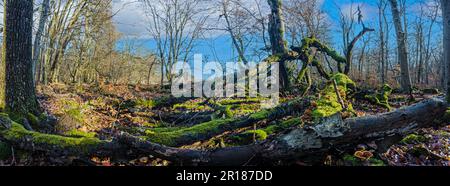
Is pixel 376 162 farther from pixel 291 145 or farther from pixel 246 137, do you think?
pixel 246 137

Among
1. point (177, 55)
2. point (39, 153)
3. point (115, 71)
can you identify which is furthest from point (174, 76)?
point (39, 153)

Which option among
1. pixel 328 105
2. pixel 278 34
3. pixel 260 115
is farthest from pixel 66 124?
pixel 278 34

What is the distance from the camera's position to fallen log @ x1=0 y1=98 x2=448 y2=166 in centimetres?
379

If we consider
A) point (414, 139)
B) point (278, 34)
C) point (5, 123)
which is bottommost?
point (414, 139)

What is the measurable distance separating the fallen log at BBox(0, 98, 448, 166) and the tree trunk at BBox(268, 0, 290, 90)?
26.0ft

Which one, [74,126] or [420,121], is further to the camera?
[74,126]

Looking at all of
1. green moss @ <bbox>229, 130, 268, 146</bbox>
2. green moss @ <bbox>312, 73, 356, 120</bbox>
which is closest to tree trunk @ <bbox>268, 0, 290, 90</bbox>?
green moss @ <bbox>312, 73, 356, 120</bbox>

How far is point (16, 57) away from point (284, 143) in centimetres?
529

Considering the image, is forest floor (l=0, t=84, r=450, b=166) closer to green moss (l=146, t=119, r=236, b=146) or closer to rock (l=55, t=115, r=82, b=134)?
rock (l=55, t=115, r=82, b=134)

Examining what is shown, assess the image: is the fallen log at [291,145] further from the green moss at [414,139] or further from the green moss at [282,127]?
the green moss at [282,127]

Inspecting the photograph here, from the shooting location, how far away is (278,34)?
12664 millimetres
